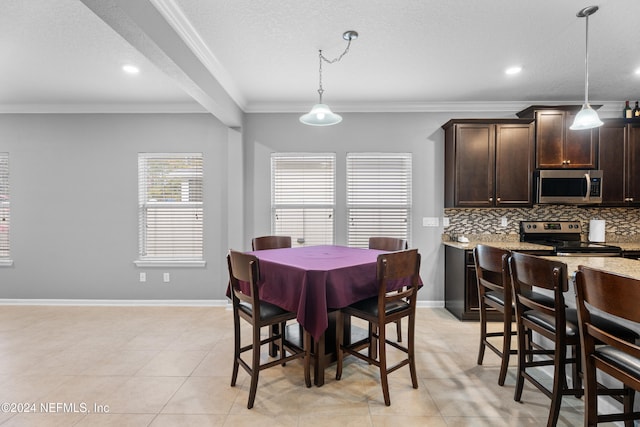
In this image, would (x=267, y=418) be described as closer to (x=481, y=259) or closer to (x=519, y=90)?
(x=481, y=259)

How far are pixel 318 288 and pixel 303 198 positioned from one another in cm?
A: 233

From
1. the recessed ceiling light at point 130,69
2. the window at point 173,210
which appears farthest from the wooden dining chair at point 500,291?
the recessed ceiling light at point 130,69

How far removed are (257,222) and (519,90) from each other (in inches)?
142

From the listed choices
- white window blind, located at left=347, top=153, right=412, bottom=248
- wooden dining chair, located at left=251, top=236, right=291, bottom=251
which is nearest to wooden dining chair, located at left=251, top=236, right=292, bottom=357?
wooden dining chair, located at left=251, top=236, right=291, bottom=251

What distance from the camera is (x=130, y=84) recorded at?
11.3 feet

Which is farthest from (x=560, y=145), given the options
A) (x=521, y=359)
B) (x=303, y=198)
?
(x=303, y=198)

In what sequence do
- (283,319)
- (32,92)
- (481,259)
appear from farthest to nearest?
(32,92) → (481,259) → (283,319)

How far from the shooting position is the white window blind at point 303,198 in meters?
Result: 4.19

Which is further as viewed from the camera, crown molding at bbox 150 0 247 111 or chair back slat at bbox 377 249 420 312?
crown molding at bbox 150 0 247 111

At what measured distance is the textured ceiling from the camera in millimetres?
2148

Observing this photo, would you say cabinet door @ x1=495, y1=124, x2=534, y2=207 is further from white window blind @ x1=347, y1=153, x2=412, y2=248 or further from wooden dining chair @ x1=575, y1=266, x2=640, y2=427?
wooden dining chair @ x1=575, y1=266, x2=640, y2=427

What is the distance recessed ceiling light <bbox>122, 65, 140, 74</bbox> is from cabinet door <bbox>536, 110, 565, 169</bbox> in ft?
14.9

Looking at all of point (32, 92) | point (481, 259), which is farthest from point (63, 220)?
point (481, 259)

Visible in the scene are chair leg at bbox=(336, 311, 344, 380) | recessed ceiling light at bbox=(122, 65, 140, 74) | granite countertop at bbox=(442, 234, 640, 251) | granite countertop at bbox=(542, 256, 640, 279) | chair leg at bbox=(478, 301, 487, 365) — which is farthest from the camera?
granite countertop at bbox=(442, 234, 640, 251)
